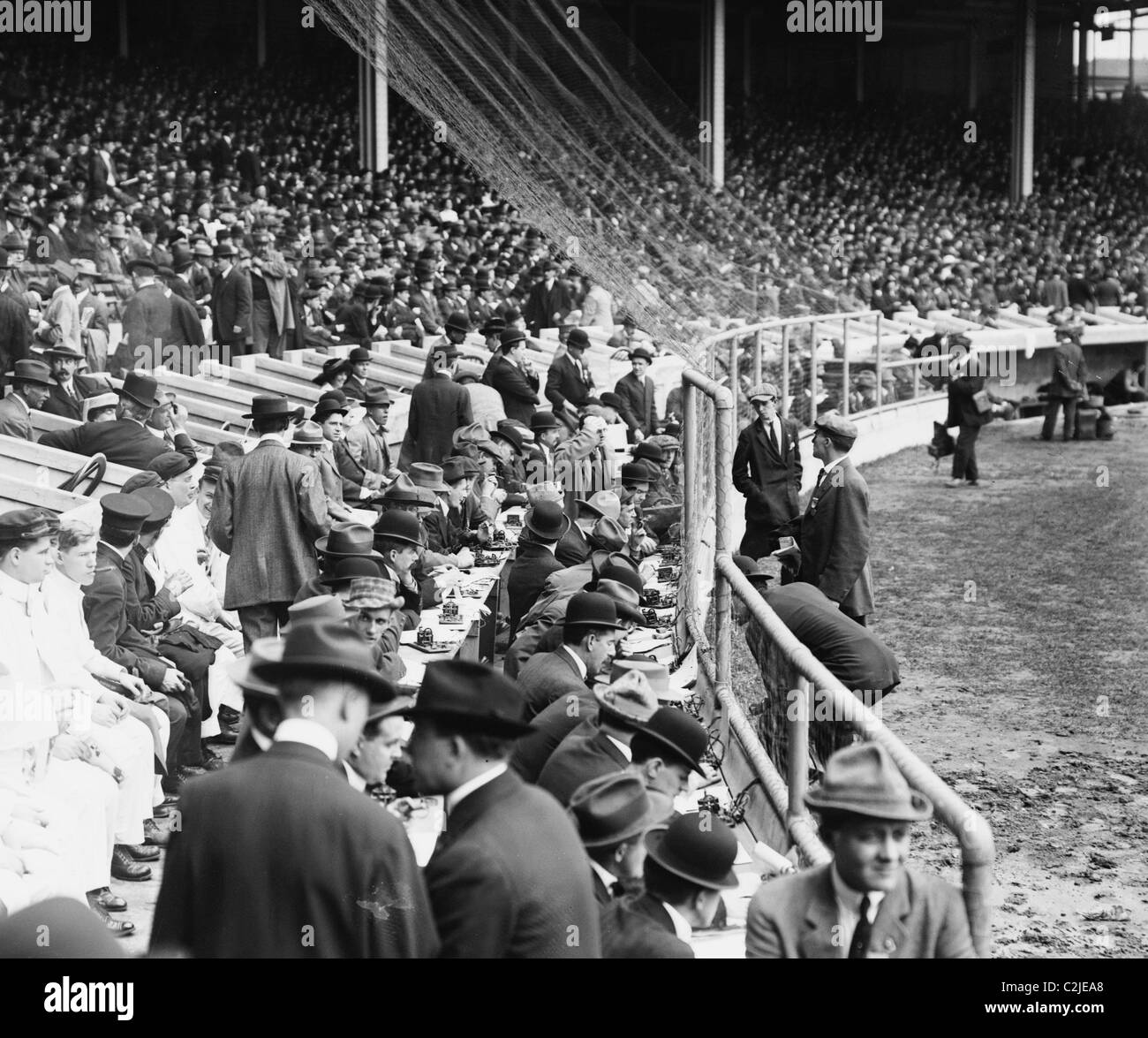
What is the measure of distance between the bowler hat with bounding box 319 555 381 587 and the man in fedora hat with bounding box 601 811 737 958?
2947 millimetres

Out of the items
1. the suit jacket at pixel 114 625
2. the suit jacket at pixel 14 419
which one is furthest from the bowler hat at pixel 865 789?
→ the suit jacket at pixel 14 419

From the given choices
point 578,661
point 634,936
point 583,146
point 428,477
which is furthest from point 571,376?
point 634,936

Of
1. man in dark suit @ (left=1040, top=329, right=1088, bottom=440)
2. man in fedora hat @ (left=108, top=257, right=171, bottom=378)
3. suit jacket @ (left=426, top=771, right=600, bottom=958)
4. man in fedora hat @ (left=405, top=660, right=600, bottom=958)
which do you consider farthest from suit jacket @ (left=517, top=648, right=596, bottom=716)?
man in dark suit @ (left=1040, top=329, right=1088, bottom=440)

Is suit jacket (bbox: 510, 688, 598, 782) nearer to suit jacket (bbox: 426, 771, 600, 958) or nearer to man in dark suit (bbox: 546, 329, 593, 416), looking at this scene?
suit jacket (bbox: 426, 771, 600, 958)

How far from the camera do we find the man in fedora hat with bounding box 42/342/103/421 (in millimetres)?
12234

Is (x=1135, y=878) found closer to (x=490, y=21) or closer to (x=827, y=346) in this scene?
(x=827, y=346)

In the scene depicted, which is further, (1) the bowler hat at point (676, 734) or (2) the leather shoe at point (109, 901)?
(2) the leather shoe at point (109, 901)

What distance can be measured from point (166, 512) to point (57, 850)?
218 cm

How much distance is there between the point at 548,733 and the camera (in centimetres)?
589

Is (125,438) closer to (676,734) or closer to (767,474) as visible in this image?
(767,474)

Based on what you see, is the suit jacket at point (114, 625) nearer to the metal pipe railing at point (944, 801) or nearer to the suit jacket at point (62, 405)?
the metal pipe railing at point (944, 801)

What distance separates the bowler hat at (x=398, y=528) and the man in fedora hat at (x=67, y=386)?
456cm

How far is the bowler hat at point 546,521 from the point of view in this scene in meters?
8.94

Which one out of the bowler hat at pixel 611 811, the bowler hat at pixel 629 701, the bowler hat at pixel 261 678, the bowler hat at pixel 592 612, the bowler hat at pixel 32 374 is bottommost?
the bowler hat at pixel 611 811
